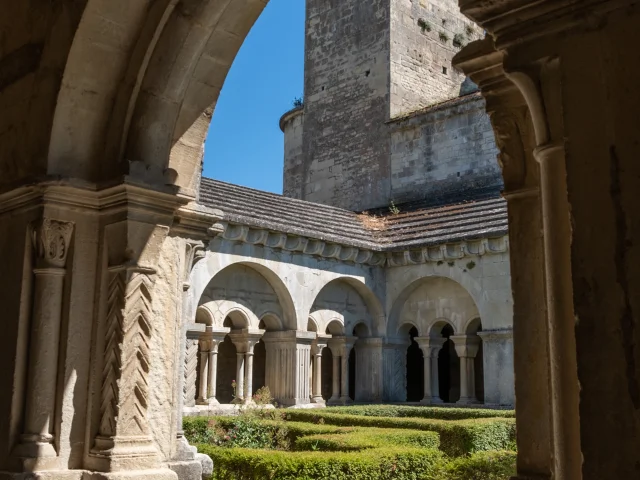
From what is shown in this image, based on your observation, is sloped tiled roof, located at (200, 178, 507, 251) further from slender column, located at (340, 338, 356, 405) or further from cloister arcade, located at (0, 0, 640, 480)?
cloister arcade, located at (0, 0, 640, 480)

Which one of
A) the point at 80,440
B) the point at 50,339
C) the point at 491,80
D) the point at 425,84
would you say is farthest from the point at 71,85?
the point at 425,84

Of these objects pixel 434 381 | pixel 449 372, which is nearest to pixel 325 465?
pixel 434 381

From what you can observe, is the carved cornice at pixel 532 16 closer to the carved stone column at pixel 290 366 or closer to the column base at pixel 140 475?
the column base at pixel 140 475

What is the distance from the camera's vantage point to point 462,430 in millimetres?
9461

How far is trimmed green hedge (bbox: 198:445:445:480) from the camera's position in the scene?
241 inches

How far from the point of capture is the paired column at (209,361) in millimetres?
13180

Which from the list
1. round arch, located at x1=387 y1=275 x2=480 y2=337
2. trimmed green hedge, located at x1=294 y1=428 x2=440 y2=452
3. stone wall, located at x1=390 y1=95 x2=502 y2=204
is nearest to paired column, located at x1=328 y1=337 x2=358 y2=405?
round arch, located at x1=387 y1=275 x2=480 y2=337

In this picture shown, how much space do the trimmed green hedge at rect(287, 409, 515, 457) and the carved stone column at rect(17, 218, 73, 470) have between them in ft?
22.2

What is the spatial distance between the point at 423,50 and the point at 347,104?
106 inches

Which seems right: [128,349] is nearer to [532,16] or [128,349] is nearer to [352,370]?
[532,16]

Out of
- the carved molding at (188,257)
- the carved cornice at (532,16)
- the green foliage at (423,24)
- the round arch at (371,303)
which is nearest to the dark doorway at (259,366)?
the round arch at (371,303)

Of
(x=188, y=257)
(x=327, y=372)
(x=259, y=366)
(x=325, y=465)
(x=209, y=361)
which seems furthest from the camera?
(x=327, y=372)

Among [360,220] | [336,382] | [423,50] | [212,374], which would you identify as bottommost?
[336,382]

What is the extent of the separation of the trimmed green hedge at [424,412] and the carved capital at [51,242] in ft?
29.1
